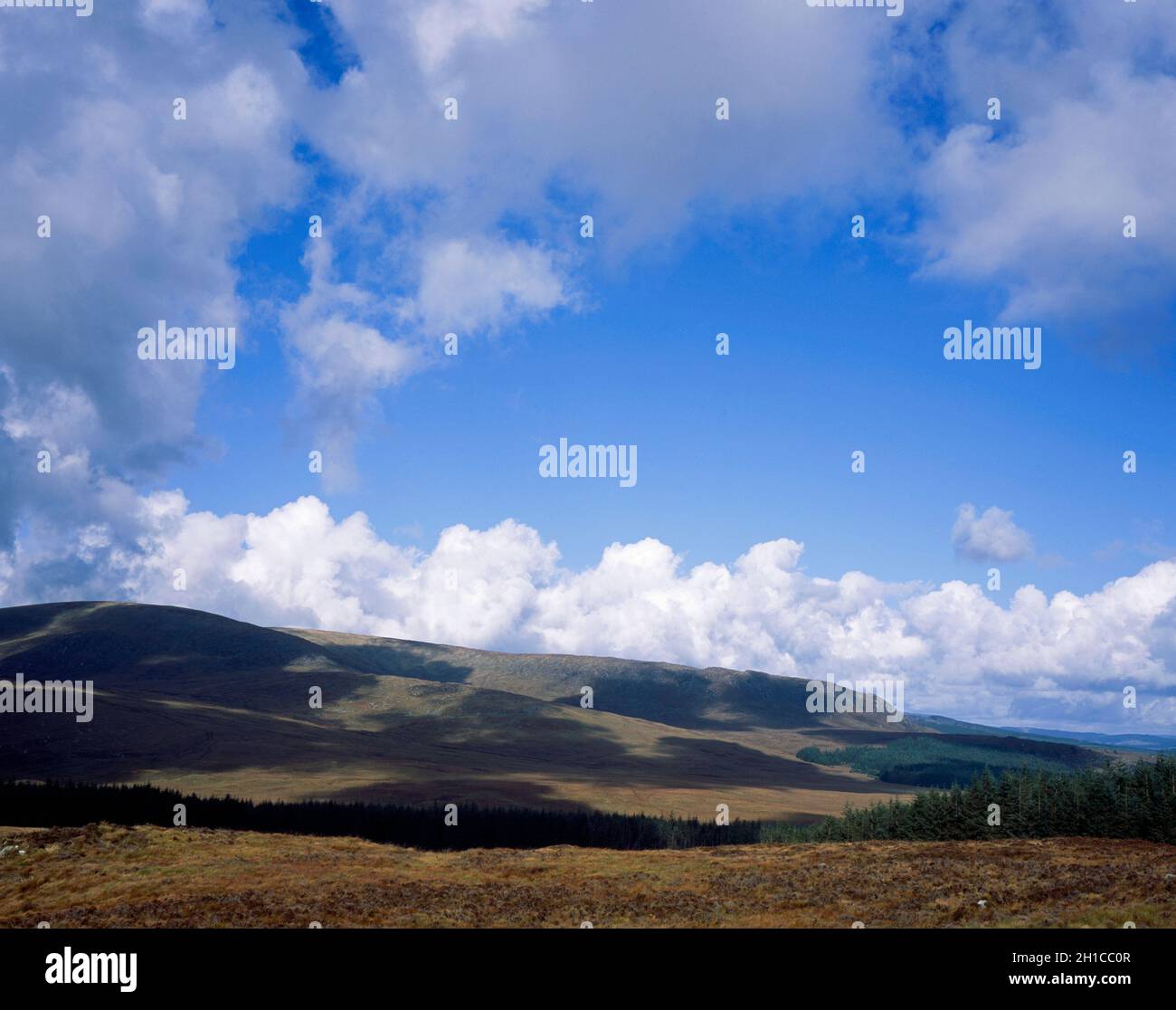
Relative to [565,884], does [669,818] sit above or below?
below

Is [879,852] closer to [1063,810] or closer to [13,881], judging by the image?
[1063,810]

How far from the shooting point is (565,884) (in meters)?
46.3

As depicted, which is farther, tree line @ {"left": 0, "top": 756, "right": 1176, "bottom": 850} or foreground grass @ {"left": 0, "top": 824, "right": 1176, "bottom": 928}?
tree line @ {"left": 0, "top": 756, "right": 1176, "bottom": 850}

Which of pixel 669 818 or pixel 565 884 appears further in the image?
pixel 669 818

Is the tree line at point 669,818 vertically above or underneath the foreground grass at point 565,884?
underneath

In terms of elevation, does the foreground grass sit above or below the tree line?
above

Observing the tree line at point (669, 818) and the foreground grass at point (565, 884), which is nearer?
the foreground grass at point (565, 884)

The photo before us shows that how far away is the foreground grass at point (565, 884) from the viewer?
33406mm

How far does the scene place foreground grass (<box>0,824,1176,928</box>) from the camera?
33406 mm

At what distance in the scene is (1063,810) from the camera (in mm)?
70938
